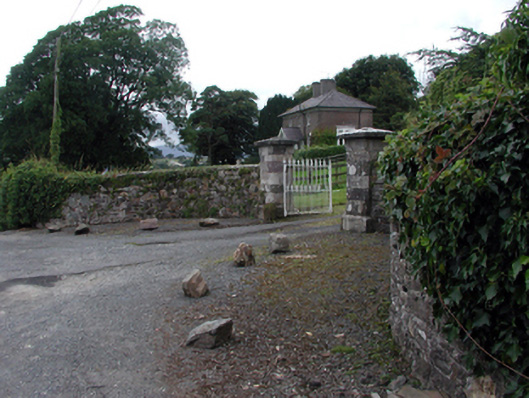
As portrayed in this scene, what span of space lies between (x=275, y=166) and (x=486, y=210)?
355 inches

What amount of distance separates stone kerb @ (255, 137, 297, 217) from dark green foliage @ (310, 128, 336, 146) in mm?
29419

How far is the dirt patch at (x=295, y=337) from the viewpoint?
3.51 metres

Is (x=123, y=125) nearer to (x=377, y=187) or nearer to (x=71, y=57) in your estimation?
(x=71, y=57)

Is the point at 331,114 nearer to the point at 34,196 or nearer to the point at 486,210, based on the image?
the point at 34,196

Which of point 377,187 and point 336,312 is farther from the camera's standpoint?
point 377,187

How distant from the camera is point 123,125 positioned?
32531mm

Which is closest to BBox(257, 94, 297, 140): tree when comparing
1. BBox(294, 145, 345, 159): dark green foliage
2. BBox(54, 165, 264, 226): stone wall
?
BBox(294, 145, 345, 159): dark green foliage

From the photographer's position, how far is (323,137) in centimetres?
4062

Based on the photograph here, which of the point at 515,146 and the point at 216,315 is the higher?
the point at 515,146

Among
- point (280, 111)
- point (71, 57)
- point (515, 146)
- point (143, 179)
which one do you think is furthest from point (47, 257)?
point (280, 111)

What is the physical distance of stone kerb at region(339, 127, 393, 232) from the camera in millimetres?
8359

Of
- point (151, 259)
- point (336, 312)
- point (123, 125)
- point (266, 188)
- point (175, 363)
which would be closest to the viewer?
point (175, 363)

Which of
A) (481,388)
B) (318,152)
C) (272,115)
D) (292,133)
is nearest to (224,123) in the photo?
(272,115)

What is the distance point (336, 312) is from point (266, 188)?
711 cm
